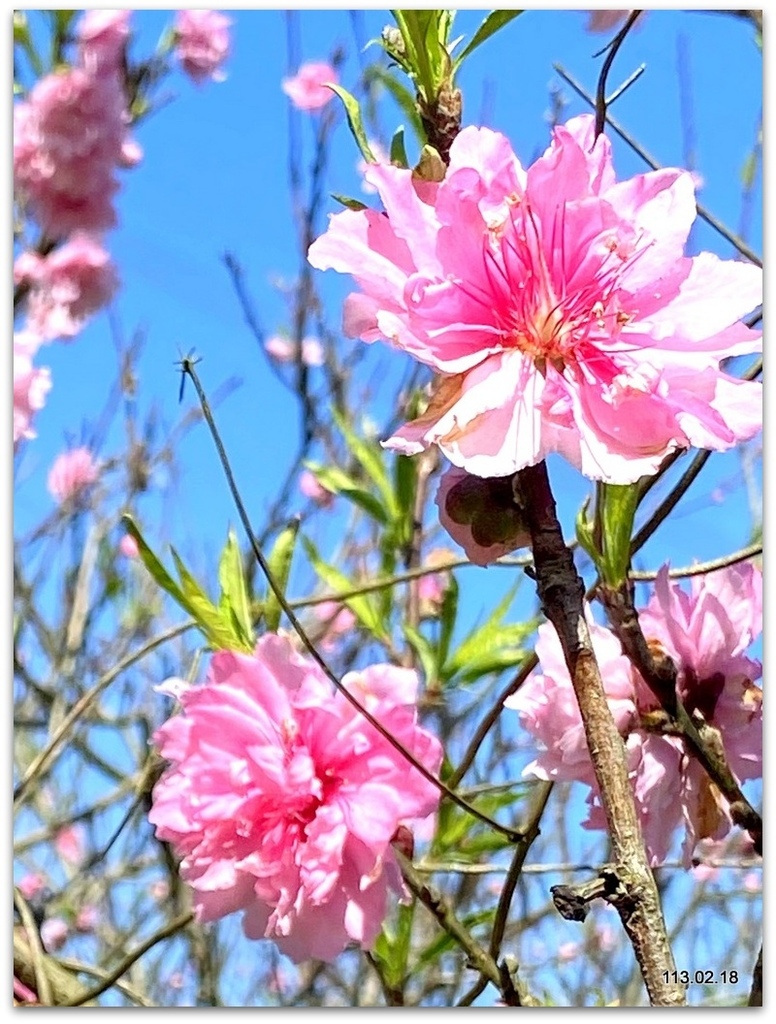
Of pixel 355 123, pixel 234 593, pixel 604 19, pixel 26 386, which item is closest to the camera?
pixel 355 123

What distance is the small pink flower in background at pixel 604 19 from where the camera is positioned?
847mm

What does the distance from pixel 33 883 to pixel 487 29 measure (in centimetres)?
176

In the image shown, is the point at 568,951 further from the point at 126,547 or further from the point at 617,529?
the point at 617,529

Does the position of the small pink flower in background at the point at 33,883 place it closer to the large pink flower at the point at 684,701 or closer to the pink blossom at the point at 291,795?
the pink blossom at the point at 291,795

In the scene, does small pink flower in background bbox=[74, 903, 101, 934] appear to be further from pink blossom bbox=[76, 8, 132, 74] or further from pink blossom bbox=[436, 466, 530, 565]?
Answer: pink blossom bbox=[436, 466, 530, 565]

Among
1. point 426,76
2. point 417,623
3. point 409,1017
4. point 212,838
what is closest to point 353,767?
point 212,838

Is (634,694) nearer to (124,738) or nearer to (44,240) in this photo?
(44,240)

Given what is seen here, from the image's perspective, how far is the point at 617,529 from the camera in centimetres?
56

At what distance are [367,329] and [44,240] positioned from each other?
3.47 feet

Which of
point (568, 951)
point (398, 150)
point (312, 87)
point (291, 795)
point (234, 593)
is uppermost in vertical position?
point (312, 87)

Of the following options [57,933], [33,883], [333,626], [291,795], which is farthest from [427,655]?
[33,883]

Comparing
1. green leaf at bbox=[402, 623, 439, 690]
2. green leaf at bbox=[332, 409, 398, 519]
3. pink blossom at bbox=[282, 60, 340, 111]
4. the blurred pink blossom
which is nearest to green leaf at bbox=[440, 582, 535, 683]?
green leaf at bbox=[402, 623, 439, 690]

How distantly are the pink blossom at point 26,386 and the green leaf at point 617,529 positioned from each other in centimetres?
58

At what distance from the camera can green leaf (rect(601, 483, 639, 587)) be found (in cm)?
55
